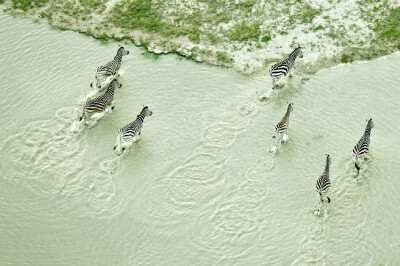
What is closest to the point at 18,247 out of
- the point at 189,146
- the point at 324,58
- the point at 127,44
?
the point at 189,146

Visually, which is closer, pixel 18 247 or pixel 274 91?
pixel 18 247

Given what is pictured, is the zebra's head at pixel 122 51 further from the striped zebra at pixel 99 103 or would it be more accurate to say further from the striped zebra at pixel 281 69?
the striped zebra at pixel 281 69

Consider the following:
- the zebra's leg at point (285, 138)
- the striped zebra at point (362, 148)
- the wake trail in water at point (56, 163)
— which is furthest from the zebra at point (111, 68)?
the striped zebra at point (362, 148)

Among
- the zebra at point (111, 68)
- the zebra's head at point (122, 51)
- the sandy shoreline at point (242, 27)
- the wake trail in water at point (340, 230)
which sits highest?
the sandy shoreline at point (242, 27)

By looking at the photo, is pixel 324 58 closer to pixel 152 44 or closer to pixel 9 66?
pixel 152 44

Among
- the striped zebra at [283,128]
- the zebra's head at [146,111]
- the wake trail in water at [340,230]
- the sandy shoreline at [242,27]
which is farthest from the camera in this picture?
the sandy shoreline at [242,27]

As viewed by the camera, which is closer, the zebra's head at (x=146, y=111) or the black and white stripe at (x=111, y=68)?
the zebra's head at (x=146, y=111)

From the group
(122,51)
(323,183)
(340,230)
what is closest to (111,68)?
(122,51)
